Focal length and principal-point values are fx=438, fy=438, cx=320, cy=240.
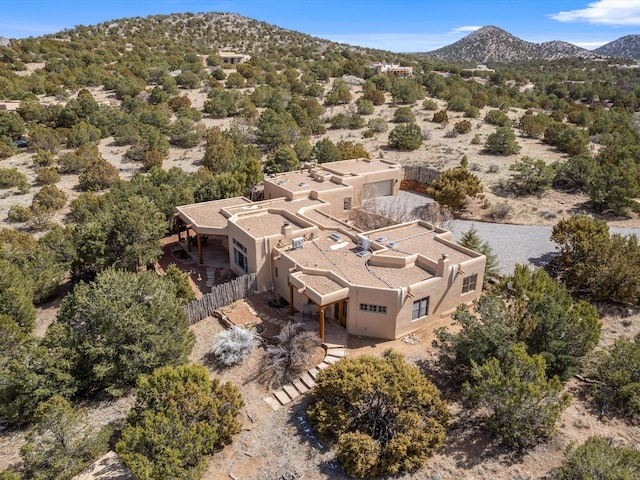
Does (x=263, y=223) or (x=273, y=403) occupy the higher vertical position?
(x=263, y=223)

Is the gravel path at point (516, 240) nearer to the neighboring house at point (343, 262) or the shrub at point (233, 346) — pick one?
the neighboring house at point (343, 262)

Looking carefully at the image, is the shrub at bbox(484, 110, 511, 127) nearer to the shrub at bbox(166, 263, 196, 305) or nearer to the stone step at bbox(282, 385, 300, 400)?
the shrub at bbox(166, 263, 196, 305)

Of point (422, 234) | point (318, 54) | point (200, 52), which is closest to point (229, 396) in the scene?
point (422, 234)

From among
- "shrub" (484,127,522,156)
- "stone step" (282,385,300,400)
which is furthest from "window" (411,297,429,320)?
"shrub" (484,127,522,156)

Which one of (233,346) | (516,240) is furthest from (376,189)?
(233,346)

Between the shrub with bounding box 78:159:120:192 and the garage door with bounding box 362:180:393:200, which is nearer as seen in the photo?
the garage door with bounding box 362:180:393:200

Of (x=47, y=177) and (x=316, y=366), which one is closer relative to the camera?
(x=316, y=366)

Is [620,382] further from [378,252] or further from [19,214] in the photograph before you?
[19,214]
